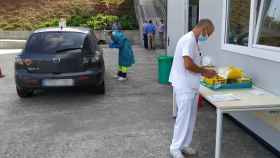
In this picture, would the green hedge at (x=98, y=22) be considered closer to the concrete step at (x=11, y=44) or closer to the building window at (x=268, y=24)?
the concrete step at (x=11, y=44)

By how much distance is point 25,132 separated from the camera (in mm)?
5281

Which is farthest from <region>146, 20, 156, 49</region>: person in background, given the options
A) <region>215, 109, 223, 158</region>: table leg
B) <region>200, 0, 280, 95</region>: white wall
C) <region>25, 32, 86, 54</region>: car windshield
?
<region>215, 109, 223, 158</region>: table leg

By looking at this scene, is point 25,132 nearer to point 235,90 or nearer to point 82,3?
point 235,90

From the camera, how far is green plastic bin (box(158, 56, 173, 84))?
8227 millimetres

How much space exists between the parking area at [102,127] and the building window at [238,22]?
141 centimetres

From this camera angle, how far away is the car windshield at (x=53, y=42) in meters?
6.86

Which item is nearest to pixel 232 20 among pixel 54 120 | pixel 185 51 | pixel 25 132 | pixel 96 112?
pixel 185 51

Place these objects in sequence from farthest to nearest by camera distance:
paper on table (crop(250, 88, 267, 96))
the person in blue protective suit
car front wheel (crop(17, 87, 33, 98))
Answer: the person in blue protective suit → car front wheel (crop(17, 87, 33, 98)) → paper on table (crop(250, 88, 267, 96))

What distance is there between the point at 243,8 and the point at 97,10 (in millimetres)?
18955

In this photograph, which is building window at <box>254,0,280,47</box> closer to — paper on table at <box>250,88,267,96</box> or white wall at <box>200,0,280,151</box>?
white wall at <box>200,0,280,151</box>

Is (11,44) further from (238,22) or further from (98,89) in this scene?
(238,22)

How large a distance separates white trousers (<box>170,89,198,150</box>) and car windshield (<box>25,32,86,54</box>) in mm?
3536

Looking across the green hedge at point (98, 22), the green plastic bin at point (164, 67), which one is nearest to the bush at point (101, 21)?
the green hedge at point (98, 22)

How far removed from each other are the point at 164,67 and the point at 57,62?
9.48 ft
